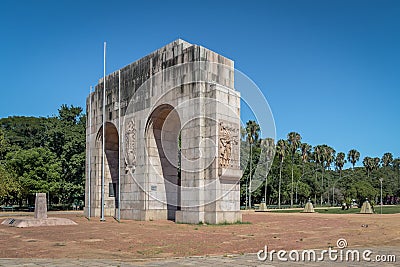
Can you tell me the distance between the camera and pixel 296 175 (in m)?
68.4

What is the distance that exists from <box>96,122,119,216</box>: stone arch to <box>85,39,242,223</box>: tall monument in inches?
2.8

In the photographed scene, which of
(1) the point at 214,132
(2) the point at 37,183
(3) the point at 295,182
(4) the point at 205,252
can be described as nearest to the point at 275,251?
(4) the point at 205,252

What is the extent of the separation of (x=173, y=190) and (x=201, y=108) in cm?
654

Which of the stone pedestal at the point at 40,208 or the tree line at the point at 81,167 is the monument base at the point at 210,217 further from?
the tree line at the point at 81,167

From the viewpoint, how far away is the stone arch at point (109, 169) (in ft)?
92.4

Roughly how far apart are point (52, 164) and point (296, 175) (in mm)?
41780

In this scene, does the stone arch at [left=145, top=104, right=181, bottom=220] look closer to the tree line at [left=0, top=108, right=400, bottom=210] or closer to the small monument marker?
the small monument marker

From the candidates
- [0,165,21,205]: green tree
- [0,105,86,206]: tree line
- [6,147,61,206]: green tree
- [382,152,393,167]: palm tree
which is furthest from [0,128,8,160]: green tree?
[382,152,393,167]: palm tree

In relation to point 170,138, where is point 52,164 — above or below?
below

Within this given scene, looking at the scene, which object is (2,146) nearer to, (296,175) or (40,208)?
(40,208)

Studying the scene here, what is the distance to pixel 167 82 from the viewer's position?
72.2 feet

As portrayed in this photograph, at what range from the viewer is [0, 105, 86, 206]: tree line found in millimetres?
40844

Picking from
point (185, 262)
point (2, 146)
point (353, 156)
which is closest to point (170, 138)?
point (185, 262)

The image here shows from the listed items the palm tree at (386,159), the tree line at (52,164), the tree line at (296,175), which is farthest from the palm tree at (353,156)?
the tree line at (52,164)
